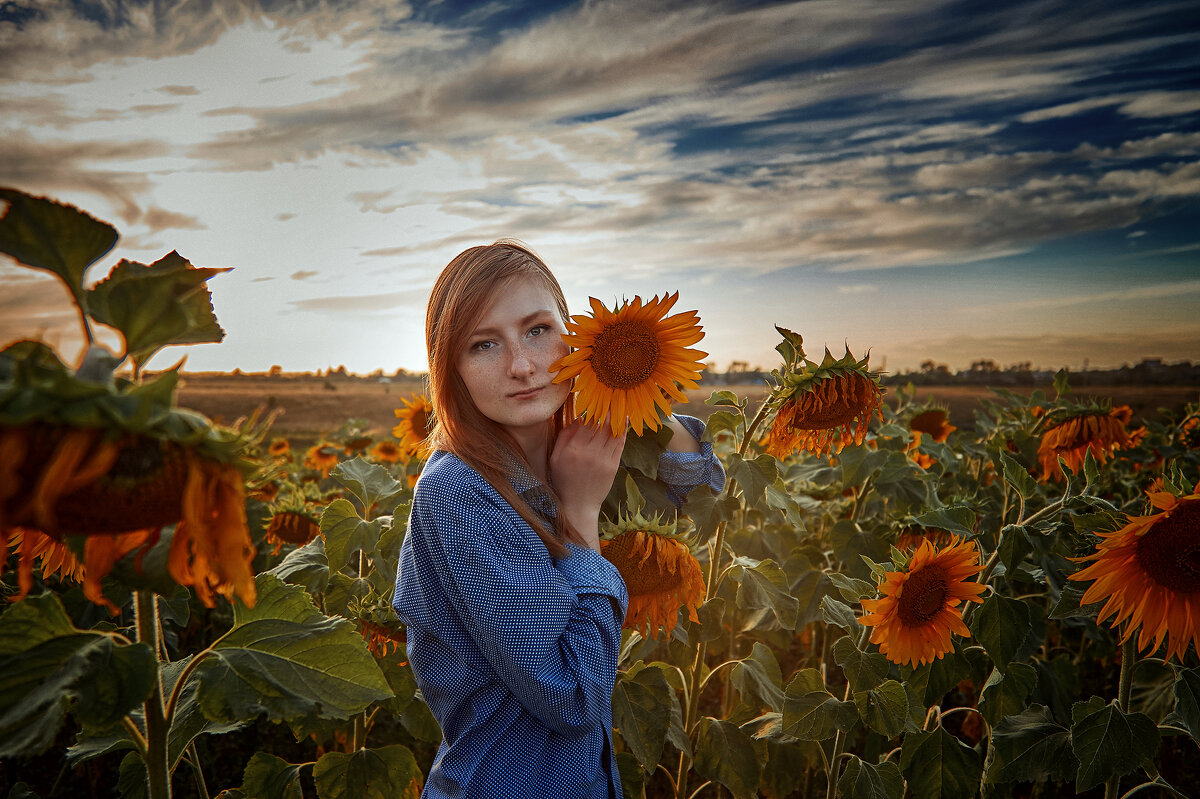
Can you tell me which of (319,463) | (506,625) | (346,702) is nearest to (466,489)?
(506,625)

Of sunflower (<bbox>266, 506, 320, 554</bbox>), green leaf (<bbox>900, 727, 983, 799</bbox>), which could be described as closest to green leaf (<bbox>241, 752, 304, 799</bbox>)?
sunflower (<bbox>266, 506, 320, 554</bbox>)

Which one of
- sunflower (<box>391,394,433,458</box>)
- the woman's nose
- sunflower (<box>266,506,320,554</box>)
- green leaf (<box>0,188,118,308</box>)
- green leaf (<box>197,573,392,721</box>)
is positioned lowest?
sunflower (<box>266,506,320,554</box>)

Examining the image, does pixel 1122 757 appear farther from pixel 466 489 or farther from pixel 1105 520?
pixel 466 489

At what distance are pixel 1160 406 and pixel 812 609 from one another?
5.68 meters

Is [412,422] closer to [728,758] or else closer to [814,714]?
[728,758]

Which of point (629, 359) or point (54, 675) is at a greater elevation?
point (629, 359)

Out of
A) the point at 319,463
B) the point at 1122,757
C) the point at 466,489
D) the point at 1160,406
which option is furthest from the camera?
the point at 319,463

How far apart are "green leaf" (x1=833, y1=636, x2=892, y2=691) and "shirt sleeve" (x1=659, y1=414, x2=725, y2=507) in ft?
2.42

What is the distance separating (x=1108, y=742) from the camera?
2268 millimetres

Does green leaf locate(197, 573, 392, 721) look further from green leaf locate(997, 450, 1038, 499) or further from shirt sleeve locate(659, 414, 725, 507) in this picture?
green leaf locate(997, 450, 1038, 499)

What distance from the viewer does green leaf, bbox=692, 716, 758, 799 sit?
7.94 feet

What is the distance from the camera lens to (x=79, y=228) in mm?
961

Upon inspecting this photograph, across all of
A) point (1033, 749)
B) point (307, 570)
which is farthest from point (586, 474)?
point (1033, 749)

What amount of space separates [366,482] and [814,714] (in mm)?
1950
